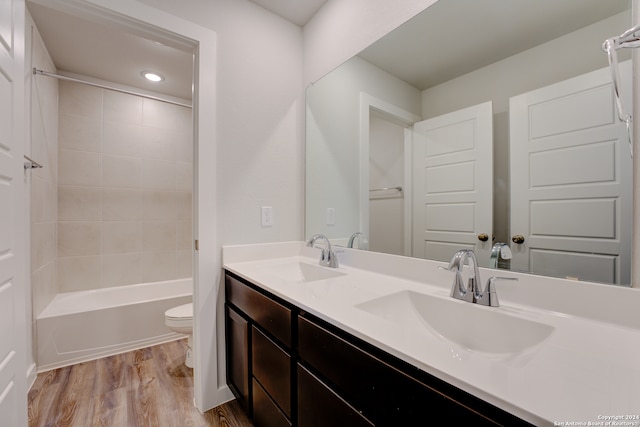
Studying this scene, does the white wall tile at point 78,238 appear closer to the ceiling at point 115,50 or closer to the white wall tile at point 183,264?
the white wall tile at point 183,264

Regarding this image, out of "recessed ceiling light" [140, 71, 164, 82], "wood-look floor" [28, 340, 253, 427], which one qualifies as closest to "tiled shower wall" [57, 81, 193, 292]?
"recessed ceiling light" [140, 71, 164, 82]

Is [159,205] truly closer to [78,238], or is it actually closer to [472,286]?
[78,238]

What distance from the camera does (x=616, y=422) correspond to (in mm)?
363

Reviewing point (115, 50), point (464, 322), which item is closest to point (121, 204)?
point (115, 50)

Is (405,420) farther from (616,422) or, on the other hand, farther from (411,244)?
(411,244)

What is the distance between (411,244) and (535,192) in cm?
49

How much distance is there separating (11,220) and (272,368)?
1.09m

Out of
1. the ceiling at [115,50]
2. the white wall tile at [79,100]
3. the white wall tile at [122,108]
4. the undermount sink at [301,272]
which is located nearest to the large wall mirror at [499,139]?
the undermount sink at [301,272]

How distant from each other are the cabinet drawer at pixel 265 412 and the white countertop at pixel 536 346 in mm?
474

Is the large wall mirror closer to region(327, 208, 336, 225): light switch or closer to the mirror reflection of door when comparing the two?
the mirror reflection of door

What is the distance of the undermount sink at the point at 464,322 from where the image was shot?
72 cm

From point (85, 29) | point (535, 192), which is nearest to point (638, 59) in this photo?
point (535, 192)

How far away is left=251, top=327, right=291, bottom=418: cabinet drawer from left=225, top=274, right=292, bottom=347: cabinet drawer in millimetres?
56

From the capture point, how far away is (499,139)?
0.95 metres
